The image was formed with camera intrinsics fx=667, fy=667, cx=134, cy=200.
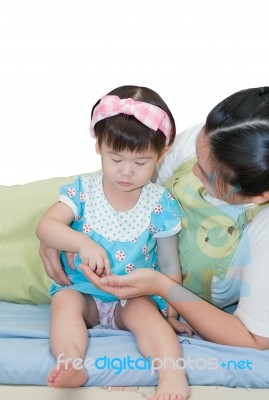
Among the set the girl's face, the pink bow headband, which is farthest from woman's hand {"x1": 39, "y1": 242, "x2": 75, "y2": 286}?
the pink bow headband

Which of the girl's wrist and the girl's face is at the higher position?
the girl's face

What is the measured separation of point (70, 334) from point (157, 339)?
0.19m

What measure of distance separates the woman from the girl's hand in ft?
0.10

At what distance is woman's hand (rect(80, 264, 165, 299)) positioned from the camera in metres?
1.45

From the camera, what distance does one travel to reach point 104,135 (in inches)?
61.6

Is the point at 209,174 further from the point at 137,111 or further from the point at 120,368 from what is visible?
the point at 120,368

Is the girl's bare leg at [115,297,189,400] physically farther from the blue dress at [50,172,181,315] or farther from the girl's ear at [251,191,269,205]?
the girl's ear at [251,191,269,205]

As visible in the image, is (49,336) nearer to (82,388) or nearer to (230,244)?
(82,388)

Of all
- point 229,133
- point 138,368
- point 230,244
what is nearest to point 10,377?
point 138,368

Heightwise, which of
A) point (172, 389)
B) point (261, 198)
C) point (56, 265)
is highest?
point (261, 198)

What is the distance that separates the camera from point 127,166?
60.8 inches

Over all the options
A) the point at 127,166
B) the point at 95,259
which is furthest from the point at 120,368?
the point at 127,166

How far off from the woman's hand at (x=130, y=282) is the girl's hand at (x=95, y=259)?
0.02 metres

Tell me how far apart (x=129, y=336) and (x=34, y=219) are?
0.54m
